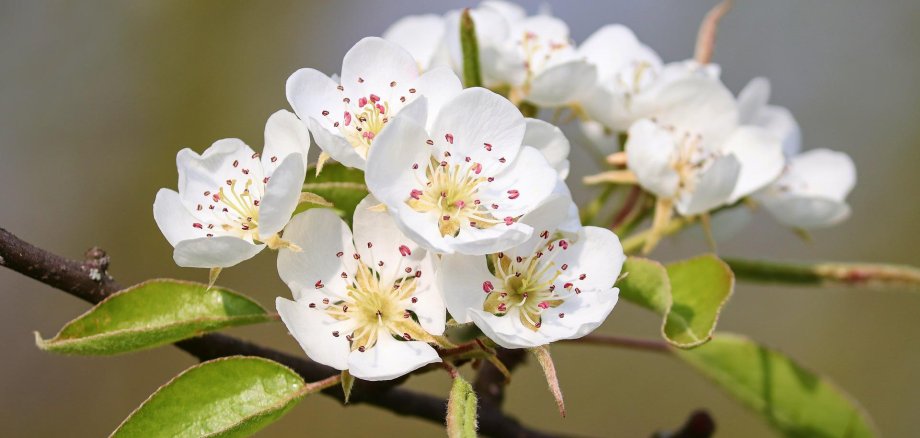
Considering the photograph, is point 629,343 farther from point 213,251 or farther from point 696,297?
point 213,251

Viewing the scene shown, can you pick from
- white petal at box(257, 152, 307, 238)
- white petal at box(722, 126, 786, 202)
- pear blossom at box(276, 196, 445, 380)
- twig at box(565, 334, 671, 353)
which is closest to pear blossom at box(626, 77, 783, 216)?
white petal at box(722, 126, 786, 202)

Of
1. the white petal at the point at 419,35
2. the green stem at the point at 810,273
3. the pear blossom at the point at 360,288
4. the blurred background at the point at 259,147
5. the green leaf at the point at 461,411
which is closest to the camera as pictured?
the green leaf at the point at 461,411

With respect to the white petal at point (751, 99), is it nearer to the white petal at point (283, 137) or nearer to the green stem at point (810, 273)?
the green stem at point (810, 273)

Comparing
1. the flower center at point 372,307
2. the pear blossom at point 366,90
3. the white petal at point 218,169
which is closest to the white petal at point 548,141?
the pear blossom at point 366,90

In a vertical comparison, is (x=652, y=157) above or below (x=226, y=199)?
below

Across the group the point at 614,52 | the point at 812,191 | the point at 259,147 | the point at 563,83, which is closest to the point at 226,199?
the point at 563,83

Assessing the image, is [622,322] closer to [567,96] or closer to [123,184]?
[123,184]

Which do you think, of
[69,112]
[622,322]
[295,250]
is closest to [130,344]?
[295,250]
